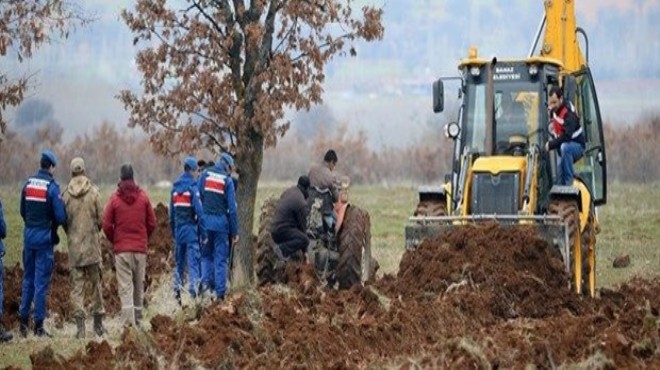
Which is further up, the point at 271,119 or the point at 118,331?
the point at 271,119

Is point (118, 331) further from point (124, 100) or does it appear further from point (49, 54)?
point (49, 54)

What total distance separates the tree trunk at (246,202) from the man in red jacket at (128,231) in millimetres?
4158

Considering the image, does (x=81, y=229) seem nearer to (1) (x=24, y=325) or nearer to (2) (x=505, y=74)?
(1) (x=24, y=325)

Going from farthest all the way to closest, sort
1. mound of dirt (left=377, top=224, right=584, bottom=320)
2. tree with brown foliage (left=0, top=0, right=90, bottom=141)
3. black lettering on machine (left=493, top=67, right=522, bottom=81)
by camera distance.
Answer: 1. black lettering on machine (left=493, top=67, right=522, bottom=81)
2. tree with brown foliage (left=0, top=0, right=90, bottom=141)
3. mound of dirt (left=377, top=224, right=584, bottom=320)

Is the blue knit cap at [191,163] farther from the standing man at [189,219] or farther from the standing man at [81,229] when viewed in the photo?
the standing man at [81,229]

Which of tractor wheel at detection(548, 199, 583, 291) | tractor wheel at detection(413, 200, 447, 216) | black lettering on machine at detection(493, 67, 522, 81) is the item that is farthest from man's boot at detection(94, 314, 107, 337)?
black lettering on machine at detection(493, 67, 522, 81)

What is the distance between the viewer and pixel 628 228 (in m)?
40.3

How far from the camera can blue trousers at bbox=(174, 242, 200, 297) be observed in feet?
81.9

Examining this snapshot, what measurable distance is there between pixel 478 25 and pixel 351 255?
92.7 meters

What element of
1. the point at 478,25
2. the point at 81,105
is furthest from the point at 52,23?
the point at 478,25

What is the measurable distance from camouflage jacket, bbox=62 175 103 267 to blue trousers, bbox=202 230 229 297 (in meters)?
2.96

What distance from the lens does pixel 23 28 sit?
81.1 ft

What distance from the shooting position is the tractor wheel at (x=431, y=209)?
24500 millimetres

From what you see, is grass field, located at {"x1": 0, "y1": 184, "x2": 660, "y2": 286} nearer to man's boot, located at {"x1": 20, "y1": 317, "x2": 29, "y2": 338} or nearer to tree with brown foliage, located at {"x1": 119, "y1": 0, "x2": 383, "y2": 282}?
tree with brown foliage, located at {"x1": 119, "y1": 0, "x2": 383, "y2": 282}
